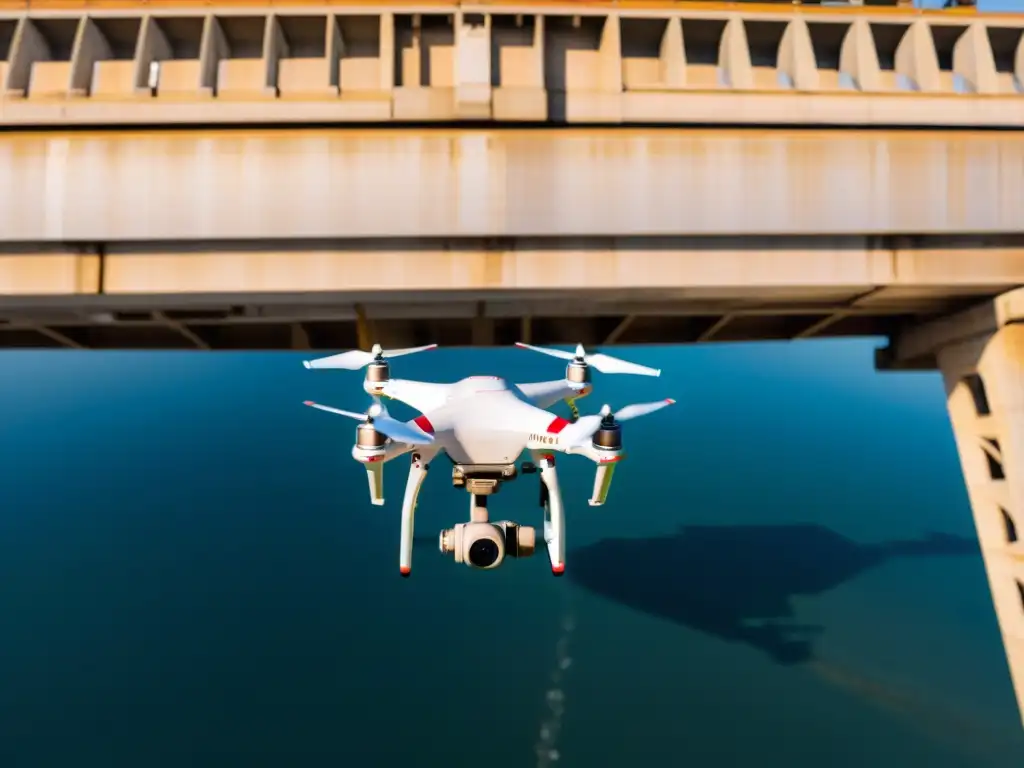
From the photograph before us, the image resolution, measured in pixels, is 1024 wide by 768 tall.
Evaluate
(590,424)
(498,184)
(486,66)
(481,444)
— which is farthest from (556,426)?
(486,66)

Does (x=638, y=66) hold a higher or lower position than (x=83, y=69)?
higher

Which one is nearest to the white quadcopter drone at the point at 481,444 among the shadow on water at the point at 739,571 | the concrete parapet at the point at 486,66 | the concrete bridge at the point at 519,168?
the concrete bridge at the point at 519,168

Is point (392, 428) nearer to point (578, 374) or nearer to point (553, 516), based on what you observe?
point (553, 516)

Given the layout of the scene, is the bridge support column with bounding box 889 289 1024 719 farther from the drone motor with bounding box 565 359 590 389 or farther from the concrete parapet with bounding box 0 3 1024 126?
the drone motor with bounding box 565 359 590 389

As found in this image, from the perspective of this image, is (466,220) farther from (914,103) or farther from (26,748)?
(26,748)

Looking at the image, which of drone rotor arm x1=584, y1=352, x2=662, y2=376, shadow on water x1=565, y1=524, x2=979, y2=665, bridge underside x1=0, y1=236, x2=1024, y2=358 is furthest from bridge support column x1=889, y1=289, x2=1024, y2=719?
shadow on water x1=565, y1=524, x2=979, y2=665

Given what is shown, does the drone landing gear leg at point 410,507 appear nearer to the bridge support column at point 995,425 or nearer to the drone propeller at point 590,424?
the drone propeller at point 590,424

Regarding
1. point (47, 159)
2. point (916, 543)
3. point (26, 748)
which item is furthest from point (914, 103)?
point (916, 543)
